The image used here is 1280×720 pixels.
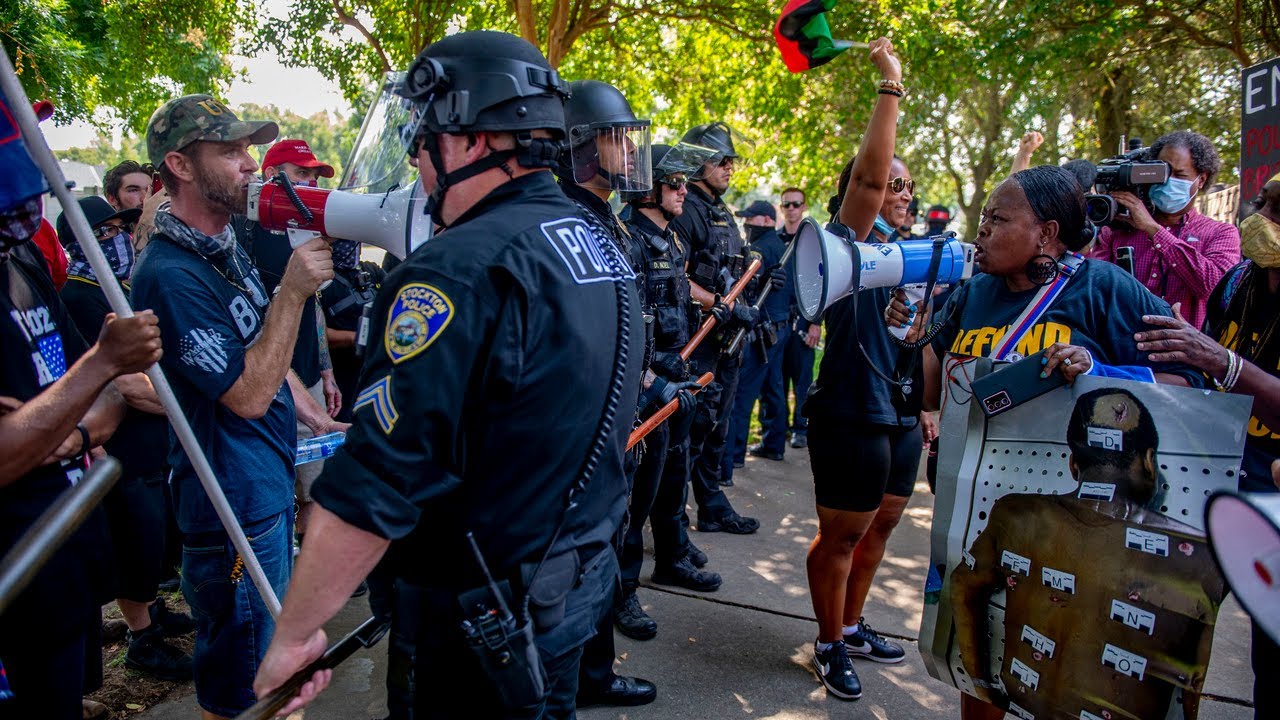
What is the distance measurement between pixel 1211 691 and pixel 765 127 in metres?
8.87

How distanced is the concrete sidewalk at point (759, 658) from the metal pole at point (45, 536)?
86.2 inches

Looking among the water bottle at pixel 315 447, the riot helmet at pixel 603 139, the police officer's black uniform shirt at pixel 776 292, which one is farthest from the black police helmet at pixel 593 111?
the police officer's black uniform shirt at pixel 776 292

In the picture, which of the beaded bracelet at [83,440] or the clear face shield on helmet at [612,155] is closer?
the beaded bracelet at [83,440]

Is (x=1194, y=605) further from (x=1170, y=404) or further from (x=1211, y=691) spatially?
(x=1211, y=691)

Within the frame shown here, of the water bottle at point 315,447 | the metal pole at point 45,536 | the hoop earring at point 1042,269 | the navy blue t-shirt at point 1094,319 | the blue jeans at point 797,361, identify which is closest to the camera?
the metal pole at point 45,536

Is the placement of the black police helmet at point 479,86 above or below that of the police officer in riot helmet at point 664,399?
above

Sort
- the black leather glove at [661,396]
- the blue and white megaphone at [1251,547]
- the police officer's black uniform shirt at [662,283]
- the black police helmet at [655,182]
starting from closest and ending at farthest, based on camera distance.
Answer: the blue and white megaphone at [1251,547]
the black leather glove at [661,396]
the police officer's black uniform shirt at [662,283]
the black police helmet at [655,182]

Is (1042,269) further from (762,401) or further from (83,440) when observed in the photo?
(762,401)

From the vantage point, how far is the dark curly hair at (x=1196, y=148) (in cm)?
411

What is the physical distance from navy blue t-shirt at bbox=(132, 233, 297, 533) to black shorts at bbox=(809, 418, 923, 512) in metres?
2.01

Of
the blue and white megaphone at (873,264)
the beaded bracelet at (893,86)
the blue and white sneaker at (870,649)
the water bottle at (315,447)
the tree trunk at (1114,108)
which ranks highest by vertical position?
the tree trunk at (1114,108)

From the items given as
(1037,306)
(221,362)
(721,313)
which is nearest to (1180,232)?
(1037,306)

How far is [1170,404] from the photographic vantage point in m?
2.17

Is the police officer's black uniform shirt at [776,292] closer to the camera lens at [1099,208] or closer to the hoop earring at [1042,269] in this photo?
the camera lens at [1099,208]
